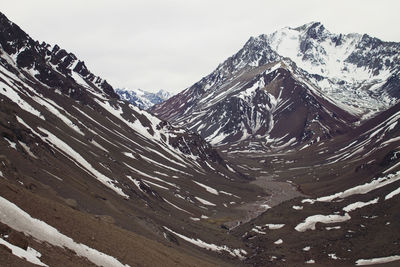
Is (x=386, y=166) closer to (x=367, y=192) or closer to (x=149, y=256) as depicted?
(x=367, y=192)

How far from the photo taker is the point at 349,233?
125 meters

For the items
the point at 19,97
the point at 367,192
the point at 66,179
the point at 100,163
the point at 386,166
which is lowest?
the point at 66,179

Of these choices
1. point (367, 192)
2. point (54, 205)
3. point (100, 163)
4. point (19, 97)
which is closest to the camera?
point (54, 205)

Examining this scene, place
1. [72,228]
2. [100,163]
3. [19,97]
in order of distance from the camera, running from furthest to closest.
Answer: [19,97] → [100,163] → [72,228]

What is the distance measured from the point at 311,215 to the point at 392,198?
84.2 ft

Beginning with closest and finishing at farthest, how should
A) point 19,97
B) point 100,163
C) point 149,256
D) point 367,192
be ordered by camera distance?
point 149,256 → point 100,163 → point 19,97 → point 367,192

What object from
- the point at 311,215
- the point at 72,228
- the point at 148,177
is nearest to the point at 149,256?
the point at 72,228

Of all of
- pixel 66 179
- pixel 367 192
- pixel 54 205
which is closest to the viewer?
pixel 54 205

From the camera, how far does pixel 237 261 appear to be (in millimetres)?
108125

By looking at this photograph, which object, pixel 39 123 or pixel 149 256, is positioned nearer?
pixel 149 256

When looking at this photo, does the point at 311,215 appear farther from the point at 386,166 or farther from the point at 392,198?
the point at 386,166

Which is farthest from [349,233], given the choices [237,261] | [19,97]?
[19,97]

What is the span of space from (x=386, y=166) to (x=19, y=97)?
146743 mm

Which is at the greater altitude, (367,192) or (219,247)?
(367,192)
